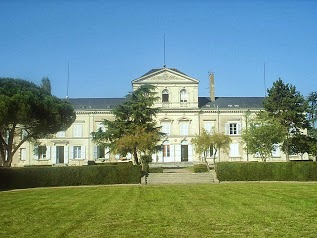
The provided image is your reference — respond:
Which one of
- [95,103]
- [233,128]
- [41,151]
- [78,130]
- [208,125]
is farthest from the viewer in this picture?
[95,103]

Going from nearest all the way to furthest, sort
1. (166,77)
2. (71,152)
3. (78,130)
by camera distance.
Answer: (166,77), (71,152), (78,130)

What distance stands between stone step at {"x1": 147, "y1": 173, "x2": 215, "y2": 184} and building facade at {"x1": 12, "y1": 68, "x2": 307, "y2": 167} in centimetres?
1980

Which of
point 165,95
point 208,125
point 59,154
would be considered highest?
point 165,95

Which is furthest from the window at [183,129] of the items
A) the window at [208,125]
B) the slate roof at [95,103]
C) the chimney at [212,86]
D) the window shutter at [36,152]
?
the window shutter at [36,152]

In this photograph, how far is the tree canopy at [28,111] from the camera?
28641 mm

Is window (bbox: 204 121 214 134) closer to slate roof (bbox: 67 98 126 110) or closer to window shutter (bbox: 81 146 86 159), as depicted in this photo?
slate roof (bbox: 67 98 126 110)

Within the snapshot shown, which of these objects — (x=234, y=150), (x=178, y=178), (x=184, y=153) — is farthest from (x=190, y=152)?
(x=178, y=178)

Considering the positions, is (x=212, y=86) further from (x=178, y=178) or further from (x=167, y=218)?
(x=167, y=218)

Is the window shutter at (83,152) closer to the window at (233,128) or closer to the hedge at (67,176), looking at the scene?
the window at (233,128)

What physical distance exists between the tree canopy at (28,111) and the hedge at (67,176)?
13.6 feet

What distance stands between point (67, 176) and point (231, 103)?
31821 mm

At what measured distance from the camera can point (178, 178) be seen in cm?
3036

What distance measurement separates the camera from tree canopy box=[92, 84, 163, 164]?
35750 millimetres

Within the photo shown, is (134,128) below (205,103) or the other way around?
below
